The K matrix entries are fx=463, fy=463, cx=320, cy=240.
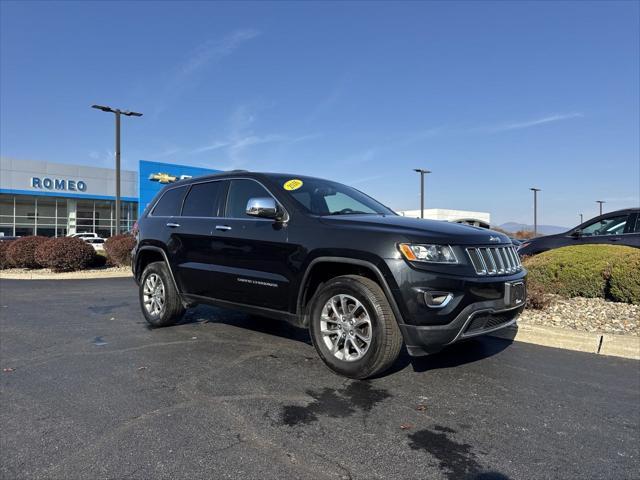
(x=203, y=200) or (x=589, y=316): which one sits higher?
(x=203, y=200)

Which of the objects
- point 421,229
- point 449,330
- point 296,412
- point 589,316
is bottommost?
point 296,412

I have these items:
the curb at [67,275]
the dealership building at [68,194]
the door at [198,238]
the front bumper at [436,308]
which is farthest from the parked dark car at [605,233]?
the dealership building at [68,194]

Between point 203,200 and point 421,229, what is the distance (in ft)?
9.43

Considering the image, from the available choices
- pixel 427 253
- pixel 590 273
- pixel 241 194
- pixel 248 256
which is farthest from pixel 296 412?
pixel 590 273

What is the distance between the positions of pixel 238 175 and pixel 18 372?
114 inches

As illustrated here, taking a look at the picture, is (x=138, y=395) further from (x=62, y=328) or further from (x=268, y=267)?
(x=62, y=328)

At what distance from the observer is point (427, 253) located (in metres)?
3.66

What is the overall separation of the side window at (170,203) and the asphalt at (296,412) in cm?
167

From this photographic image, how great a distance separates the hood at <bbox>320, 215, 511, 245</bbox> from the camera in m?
3.71

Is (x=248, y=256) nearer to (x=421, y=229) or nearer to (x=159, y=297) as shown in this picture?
(x=421, y=229)

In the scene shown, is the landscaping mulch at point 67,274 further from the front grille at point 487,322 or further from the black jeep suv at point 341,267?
the front grille at point 487,322

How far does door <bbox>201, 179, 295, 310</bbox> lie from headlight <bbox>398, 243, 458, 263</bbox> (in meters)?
1.17

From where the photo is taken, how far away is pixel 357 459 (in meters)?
2.67

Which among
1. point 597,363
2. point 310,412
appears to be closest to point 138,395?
point 310,412
